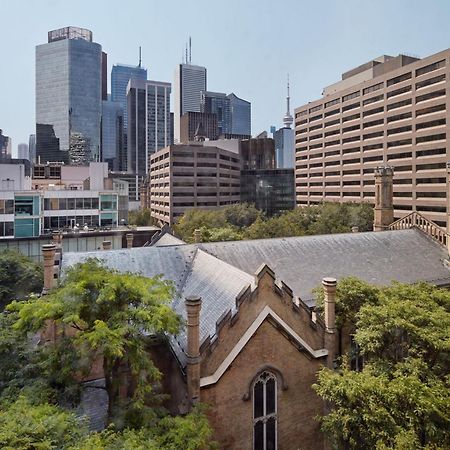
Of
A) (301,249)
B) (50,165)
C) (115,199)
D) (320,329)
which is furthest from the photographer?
(50,165)

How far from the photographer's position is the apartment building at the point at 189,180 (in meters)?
114

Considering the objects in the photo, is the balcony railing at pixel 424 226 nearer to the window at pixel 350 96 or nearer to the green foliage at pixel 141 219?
the window at pixel 350 96

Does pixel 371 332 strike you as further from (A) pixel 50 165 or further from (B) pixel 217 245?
(A) pixel 50 165

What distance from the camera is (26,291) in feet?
129

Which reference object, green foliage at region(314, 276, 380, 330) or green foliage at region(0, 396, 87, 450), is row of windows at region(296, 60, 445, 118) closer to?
green foliage at region(314, 276, 380, 330)

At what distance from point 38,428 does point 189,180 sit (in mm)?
108393

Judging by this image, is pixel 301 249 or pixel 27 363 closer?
pixel 27 363

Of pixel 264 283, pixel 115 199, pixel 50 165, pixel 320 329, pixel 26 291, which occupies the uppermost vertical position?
pixel 50 165

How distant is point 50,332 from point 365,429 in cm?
1342

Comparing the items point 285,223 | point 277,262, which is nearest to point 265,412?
point 277,262

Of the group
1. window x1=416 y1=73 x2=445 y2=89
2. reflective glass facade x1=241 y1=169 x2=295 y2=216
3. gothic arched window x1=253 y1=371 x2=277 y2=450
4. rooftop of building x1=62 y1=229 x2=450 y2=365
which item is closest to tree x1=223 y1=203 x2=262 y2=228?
window x1=416 y1=73 x2=445 y2=89

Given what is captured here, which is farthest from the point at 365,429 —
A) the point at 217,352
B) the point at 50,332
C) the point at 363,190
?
the point at 363,190

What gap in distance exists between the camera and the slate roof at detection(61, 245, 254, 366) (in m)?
16.9

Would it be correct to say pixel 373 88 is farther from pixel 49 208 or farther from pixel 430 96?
pixel 49 208
